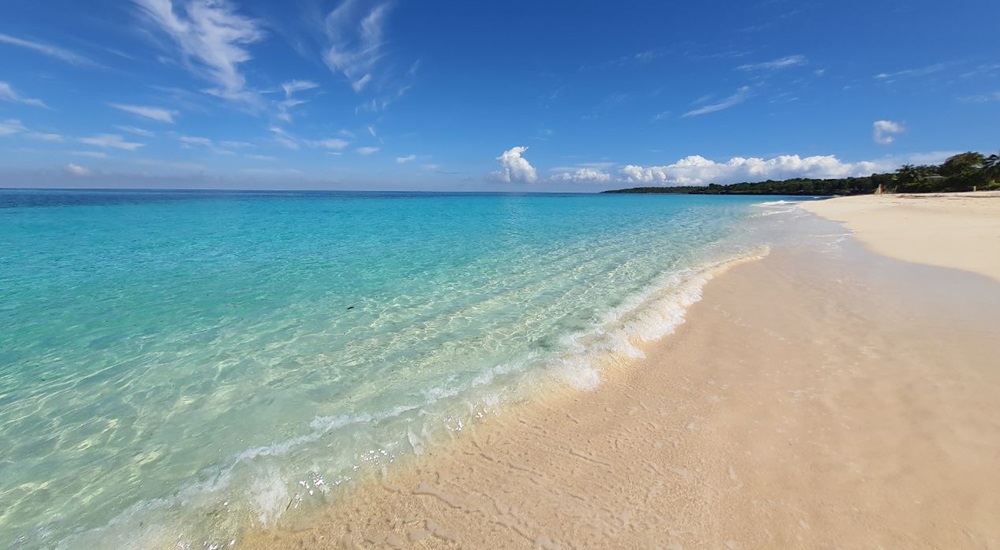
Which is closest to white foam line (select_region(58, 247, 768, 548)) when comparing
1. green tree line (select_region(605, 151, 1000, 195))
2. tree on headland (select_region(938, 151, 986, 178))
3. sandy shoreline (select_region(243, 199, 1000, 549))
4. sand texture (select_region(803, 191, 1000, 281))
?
sandy shoreline (select_region(243, 199, 1000, 549))

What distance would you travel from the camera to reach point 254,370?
18.5 ft

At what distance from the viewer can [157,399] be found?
495cm

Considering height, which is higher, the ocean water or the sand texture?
the sand texture

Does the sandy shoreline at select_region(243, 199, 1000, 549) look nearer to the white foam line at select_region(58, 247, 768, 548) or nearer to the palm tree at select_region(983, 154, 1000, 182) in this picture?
the white foam line at select_region(58, 247, 768, 548)

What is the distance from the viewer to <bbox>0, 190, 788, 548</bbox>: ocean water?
11.5 ft

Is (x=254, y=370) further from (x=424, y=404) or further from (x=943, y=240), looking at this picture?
(x=943, y=240)

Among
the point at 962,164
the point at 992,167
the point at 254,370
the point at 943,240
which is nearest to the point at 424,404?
the point at 254,370

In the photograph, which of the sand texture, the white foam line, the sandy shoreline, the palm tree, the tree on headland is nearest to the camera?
the sandy shoreline

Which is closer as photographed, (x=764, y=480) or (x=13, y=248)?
(x=764, y=480)

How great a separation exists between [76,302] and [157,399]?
19.2ft

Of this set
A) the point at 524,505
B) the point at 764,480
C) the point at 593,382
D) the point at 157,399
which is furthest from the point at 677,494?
the point at 157,399

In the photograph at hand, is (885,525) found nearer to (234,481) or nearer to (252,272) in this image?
(234,481)

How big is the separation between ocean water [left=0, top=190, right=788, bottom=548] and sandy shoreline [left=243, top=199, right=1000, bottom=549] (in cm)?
56

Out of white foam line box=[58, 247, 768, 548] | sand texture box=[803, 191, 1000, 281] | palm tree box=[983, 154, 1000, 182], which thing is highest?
palm tree box=[983, 154, 1000, 182]
